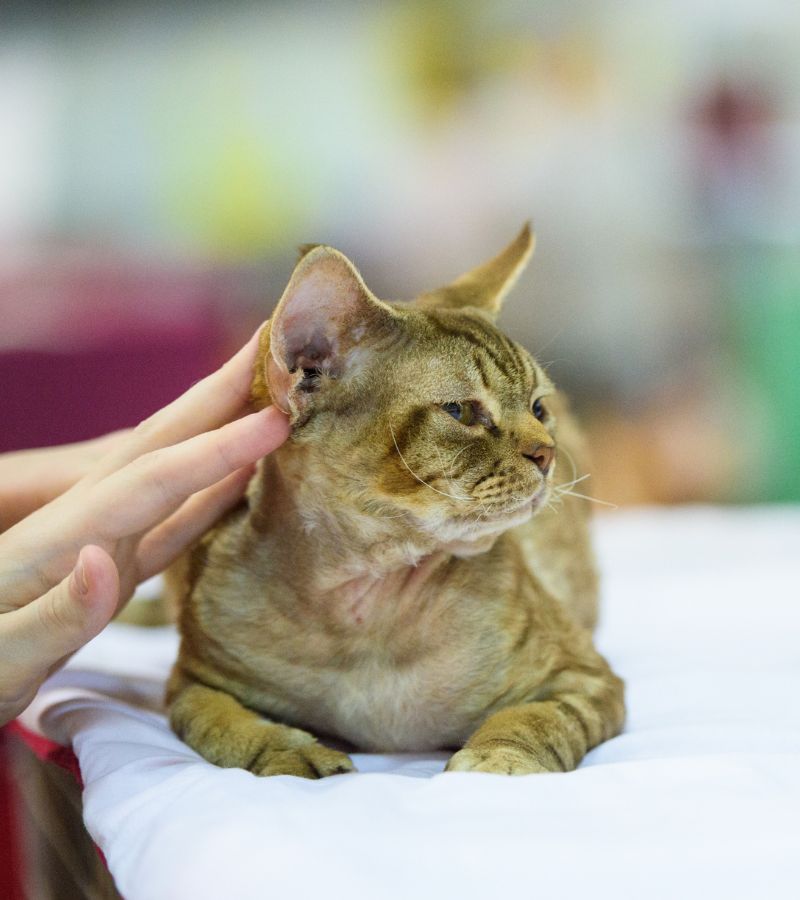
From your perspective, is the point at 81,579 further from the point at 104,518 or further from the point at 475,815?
the point at 475,815

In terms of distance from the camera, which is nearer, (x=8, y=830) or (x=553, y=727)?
(x=553, y=727)

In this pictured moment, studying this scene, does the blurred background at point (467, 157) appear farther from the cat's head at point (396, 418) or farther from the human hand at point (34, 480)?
the cat's head at point (396, 418)

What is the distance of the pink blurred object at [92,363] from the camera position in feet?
7.59

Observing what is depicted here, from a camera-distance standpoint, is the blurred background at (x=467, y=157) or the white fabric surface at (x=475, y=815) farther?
the blurred background at (x=467, y=157)

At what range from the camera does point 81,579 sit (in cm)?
101

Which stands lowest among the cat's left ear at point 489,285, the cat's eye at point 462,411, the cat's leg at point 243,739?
the cat's leg at point 243,739

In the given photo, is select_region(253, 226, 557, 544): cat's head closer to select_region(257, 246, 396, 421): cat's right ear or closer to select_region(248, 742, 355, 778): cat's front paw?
select_region(257, 246, 396, 421): cat's right ear

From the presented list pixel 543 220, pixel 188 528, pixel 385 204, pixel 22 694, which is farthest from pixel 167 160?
pixel 22 694

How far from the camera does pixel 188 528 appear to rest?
54.7 inches

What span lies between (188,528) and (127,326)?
52.7 inches

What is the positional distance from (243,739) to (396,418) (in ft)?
1.27

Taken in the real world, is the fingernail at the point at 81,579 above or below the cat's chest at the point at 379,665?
above

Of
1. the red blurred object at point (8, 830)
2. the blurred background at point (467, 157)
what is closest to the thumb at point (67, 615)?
the red blurred object at point (8, 830)

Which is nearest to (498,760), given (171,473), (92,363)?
(171,473)
